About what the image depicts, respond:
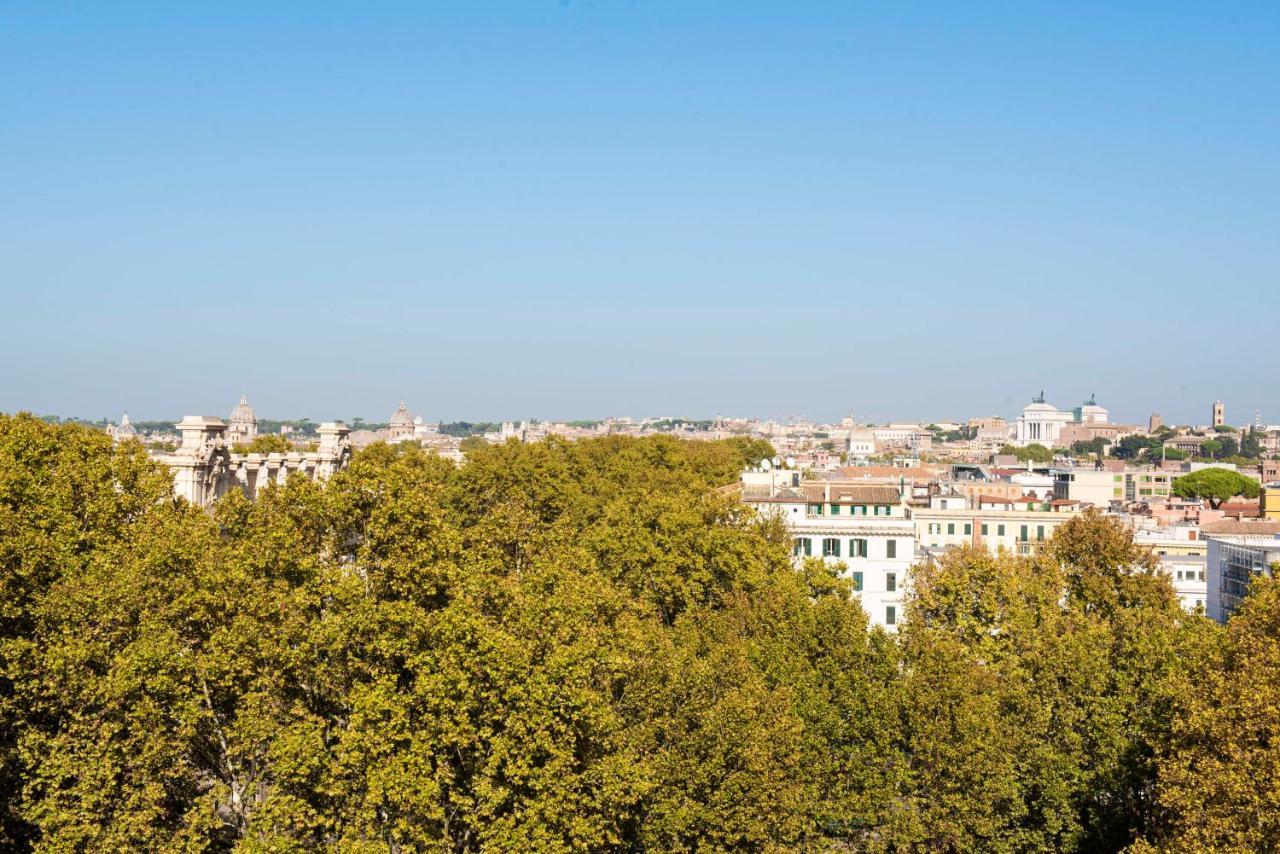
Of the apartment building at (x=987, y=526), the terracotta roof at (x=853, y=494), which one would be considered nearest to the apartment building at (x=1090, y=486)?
the apartment building at (x=987, y=526)

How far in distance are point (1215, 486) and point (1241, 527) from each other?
5858 centimetres

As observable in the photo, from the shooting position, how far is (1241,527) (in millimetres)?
73938

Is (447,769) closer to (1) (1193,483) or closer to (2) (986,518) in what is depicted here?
(2) (986,518)

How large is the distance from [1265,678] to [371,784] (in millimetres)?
19115

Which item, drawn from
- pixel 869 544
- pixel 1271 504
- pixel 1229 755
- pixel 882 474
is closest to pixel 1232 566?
pixel 869 544

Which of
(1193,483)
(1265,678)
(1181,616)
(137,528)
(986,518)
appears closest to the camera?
(1265,678)

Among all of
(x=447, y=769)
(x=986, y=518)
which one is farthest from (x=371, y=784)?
(x=986, y=518)

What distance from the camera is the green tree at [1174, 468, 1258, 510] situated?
127 m

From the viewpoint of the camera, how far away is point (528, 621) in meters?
28.2

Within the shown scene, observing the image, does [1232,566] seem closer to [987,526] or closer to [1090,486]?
[987,526]

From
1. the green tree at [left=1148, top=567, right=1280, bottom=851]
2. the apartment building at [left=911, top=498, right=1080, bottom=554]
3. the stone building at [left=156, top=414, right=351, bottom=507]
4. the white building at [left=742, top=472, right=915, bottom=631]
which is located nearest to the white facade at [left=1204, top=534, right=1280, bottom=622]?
the white building at [left=742, top=472, right=915, bottom=631]

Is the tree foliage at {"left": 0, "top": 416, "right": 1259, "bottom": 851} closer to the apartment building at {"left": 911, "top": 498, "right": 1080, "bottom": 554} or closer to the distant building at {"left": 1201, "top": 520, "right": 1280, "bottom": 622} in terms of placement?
the distant building at {"left": 1201, "top": 520, "right": 1280, "bottom": 622}

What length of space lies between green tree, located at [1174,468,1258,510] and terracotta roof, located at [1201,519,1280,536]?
52.1 m

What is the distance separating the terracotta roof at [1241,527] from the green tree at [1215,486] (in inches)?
2051
